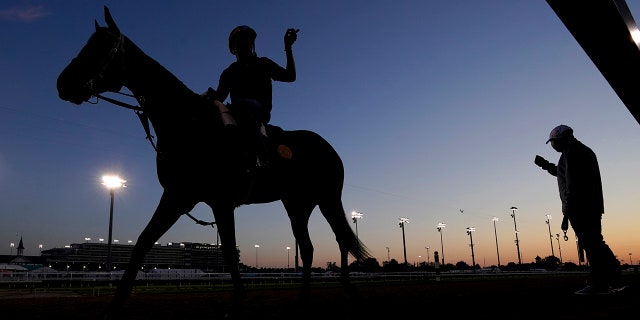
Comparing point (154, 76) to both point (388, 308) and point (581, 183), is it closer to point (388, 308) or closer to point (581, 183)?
point (388, 308)

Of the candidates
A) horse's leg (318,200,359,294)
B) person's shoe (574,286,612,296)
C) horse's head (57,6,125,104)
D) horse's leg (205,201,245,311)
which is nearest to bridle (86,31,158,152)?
horse's head (57,6,125,104)

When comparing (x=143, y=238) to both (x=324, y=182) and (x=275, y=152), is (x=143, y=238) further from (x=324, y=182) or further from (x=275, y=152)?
(x=324, y=182)

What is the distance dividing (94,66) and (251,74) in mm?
1761

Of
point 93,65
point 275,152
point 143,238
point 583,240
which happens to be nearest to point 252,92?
point 275,152

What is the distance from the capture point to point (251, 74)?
16.9ft

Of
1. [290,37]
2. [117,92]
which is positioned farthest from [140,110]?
[290,37]

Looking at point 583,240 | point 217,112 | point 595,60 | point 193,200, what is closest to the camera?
point 193,200

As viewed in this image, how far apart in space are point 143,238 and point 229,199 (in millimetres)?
812

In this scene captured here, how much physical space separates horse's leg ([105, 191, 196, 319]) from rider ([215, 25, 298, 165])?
1.20m

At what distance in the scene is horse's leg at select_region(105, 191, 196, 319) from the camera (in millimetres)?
3598

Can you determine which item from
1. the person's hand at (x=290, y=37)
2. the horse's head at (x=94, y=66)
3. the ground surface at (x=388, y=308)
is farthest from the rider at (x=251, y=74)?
Answer: the ground surface at (x=388, y=308)

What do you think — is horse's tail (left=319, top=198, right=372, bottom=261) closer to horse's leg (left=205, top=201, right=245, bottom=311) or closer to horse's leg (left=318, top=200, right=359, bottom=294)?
horse's leg (left=318, top=200, right=359, bottom=294)

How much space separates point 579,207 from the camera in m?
5.73

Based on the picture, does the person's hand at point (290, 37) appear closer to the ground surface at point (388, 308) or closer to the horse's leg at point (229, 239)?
the horse's leg at point (229, 239)
